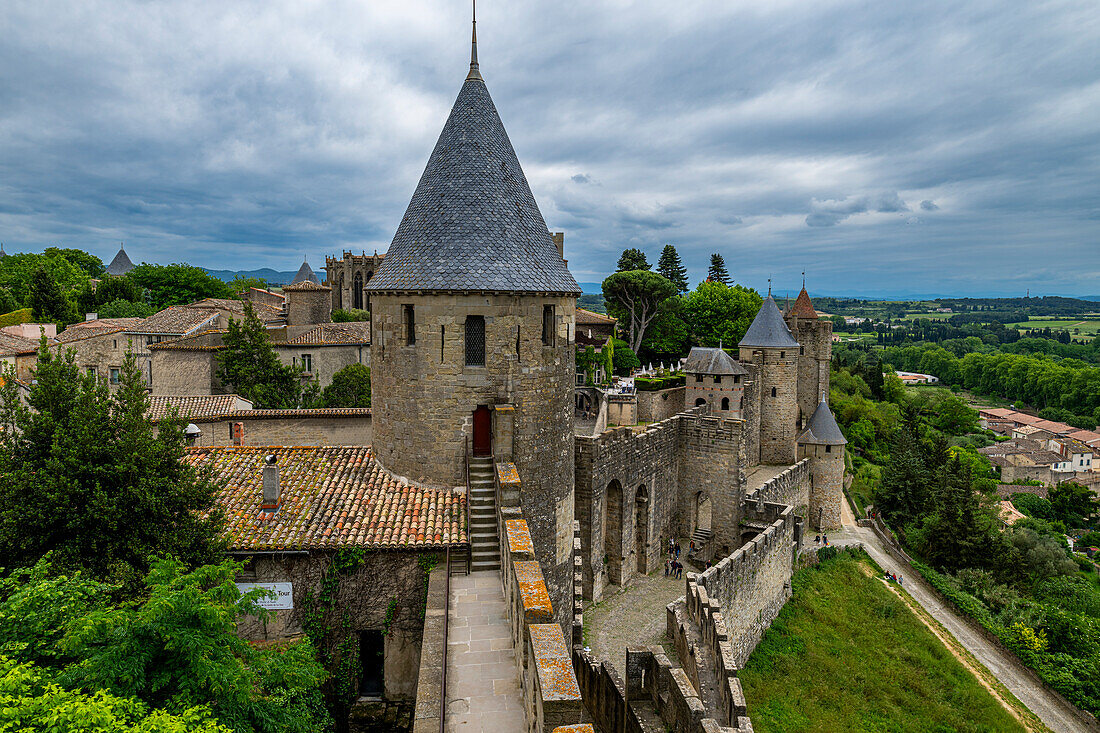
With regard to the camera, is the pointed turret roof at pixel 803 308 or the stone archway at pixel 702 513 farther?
the pointed turret roof at pixel 803 308

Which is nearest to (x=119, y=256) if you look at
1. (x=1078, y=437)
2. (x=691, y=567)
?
(x=691, y=567)

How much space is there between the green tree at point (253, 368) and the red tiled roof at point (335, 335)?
5102mm

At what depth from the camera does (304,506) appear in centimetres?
1438

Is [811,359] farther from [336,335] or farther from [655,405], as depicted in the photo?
[336,335]

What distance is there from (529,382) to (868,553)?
31.5m

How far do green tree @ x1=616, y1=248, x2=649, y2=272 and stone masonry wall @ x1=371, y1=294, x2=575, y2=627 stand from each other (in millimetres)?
58503

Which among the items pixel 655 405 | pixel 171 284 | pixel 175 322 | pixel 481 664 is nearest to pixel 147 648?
pixel 481 664

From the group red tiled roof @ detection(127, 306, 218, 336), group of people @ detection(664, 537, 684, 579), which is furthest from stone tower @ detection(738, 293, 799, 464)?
red tiled roof @ detection(127, 306, 218, 336)

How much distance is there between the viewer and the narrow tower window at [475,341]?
1495 centimetres

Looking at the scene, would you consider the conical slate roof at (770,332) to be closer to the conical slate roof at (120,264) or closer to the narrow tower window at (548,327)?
the narrow tower window at (548,327)

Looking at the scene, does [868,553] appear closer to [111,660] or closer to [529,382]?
[529,382]

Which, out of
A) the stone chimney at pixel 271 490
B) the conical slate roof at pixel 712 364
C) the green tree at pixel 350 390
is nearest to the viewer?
the stone chimney at pixel 271 490

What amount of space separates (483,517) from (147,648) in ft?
22.9

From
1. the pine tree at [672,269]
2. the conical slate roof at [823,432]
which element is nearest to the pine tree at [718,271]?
the pine tree at [672,269]
